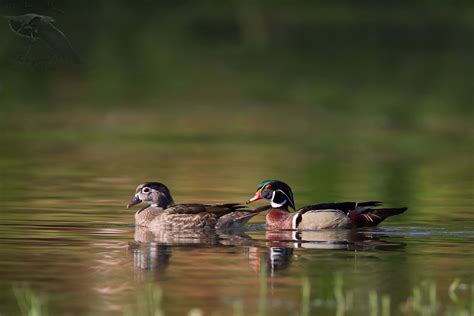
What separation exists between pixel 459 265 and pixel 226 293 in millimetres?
2401

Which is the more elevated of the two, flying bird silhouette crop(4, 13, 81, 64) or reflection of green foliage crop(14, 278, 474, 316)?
flying bird silhouette crop(4, 13, 81, 64)

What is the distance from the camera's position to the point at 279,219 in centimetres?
1645

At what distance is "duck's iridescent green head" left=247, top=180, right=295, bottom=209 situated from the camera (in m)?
17.1

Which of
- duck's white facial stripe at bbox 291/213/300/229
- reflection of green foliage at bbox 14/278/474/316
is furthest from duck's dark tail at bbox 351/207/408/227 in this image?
reflection of green foliage at bbox 14/278/474/316

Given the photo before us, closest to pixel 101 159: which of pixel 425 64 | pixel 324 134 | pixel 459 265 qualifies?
pixel 324 134

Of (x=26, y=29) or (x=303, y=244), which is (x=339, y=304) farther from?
(x=26, y=29)

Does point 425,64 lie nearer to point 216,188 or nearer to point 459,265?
point 216,188

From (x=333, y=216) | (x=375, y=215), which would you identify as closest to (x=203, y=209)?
(x=333, y=216)

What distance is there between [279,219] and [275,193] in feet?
2.53

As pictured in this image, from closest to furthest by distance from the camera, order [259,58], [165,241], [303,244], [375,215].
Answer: [303,244], [165,241], [375,215], [259,58]

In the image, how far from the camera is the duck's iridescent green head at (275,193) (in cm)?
1711

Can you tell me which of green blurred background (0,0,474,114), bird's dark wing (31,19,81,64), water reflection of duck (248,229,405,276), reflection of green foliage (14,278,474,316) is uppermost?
green blurred background (0,0,474,114)

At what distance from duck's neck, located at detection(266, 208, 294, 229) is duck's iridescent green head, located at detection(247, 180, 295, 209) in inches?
16.4

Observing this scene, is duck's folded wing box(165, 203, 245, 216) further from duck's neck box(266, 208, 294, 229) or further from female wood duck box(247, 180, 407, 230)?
female wood duck box(247, 180, 407, 230)
